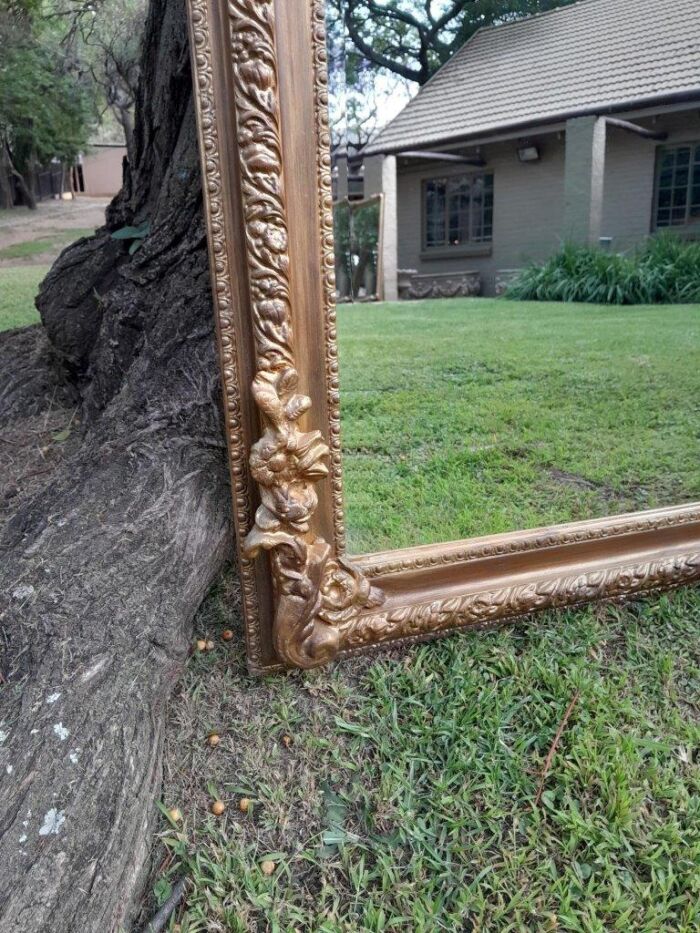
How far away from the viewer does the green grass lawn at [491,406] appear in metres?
1.44

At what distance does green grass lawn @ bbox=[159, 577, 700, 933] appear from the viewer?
1.13m

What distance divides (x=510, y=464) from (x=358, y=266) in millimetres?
535

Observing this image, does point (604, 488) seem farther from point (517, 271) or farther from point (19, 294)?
point (19, 294)

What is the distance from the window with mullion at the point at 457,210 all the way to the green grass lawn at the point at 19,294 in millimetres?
1002

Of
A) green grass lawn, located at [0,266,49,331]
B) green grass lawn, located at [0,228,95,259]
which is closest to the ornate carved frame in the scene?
green grass lawn, located at [0,228,95,259]

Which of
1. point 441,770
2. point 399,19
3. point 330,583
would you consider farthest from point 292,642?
point 399,19

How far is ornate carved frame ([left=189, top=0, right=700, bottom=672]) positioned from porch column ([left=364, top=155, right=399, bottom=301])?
23 cm

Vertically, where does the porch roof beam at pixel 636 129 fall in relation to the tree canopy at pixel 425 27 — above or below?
below

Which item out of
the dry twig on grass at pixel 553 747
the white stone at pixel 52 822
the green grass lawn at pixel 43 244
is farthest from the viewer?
the green grass lawn at pixel 43 244

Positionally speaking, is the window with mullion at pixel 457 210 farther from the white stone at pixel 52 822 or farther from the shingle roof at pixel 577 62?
the white stone at pixel 52 822

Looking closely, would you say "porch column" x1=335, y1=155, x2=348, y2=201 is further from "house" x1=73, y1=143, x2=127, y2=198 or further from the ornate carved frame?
"house" x1=73, y1=143, x2=127, y2=198

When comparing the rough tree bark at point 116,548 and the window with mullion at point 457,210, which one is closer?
the rough tree bark at point 116,548

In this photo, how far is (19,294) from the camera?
182cm

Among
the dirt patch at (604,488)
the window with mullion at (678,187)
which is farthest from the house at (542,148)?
the dirt patch at (604,488)
